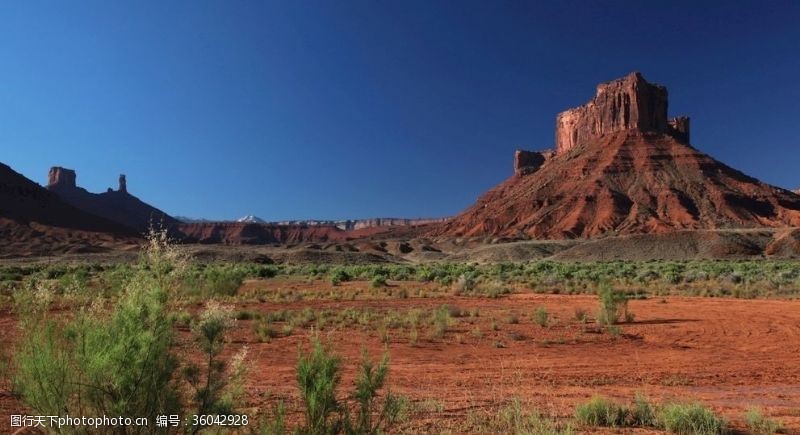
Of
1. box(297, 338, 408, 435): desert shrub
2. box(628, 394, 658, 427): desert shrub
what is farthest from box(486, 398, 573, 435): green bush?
box(297, 338, 408, 435): desert shrub

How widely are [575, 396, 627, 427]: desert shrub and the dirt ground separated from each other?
0.83 ft

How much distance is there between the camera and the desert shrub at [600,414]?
20.4ft

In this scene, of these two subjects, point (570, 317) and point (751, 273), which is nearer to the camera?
point (570, 317)

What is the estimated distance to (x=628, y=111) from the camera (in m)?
116

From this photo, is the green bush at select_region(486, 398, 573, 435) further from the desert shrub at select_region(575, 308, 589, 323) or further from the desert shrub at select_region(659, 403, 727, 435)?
the desert shrub at select_region(575, 308, 589, 323)

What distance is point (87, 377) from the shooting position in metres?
4.14

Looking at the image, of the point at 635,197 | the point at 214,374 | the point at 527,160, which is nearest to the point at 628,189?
the point at 635,197

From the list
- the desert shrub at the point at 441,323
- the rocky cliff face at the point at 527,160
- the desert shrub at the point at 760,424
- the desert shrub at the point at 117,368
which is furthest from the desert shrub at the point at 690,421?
the rocky cliff face at the point at 527,160

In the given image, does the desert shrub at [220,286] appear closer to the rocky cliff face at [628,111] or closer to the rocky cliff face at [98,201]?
the rocky cliff face at [628,111]

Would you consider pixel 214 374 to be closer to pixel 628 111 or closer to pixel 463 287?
pixel 463 287

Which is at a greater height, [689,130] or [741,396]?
[689,130]

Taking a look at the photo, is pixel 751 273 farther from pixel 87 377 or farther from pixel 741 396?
pixel 87 377

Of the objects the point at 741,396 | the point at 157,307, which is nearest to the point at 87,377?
the point at 157,307

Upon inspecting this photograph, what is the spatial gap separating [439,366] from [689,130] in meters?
141
